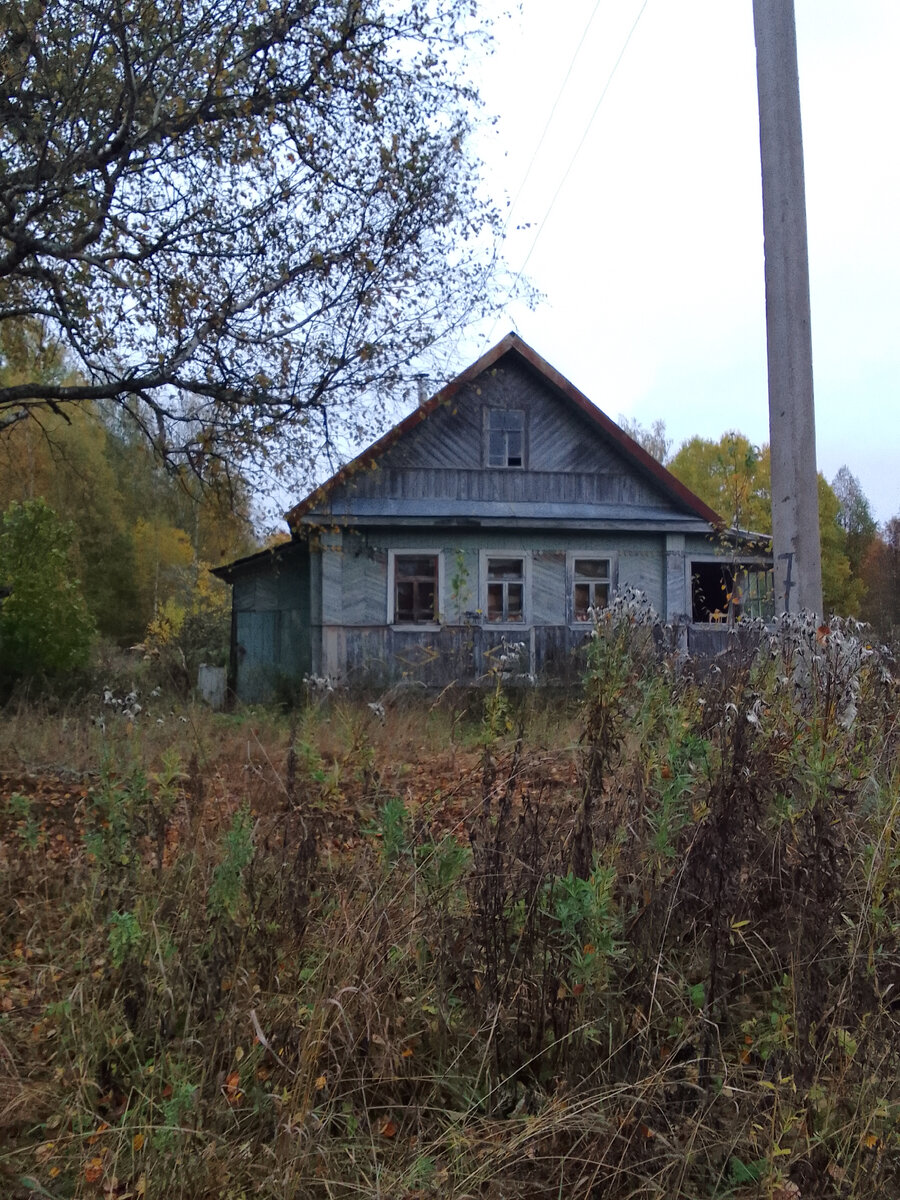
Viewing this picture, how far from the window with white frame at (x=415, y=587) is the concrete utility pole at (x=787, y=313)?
1142 cm

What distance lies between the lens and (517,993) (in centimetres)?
273

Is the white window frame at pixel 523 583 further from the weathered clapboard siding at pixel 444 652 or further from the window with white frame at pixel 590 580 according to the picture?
the window with white frame at pixel 590 580

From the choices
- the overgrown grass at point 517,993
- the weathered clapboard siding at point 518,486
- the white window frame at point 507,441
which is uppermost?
the white window frame at point 507,441

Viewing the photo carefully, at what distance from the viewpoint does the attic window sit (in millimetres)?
17062

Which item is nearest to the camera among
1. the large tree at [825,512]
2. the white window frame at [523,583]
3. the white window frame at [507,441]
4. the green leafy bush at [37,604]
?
the green leafy bush at [37,604]

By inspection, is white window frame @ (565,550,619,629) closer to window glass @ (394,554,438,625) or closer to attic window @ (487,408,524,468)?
attic window @ (487,408,524,468)

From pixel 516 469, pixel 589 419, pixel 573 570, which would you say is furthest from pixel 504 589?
pixel 589 419

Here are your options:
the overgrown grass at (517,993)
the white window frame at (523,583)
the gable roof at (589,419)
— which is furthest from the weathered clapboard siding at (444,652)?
the overgrown grass at (517,993)

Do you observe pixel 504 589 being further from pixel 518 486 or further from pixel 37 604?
pixel 37 604

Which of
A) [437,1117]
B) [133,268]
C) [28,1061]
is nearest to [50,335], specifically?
[133,268]

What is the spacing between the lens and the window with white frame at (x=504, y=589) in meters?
16.5

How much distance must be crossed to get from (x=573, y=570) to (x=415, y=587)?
108 inches

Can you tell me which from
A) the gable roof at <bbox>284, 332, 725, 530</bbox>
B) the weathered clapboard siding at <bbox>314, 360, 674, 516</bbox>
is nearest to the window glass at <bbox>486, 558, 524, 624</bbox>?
the weathered clapboard siding at <bbox>314, 360, 674, 516</bbox>

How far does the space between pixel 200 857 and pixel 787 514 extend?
3.25 metres
